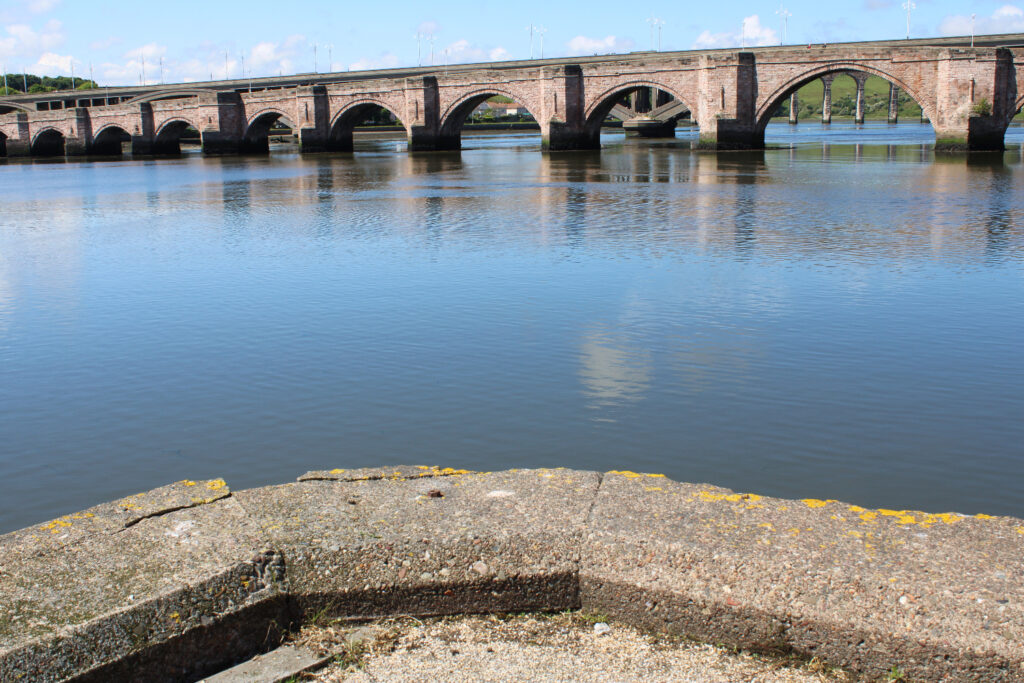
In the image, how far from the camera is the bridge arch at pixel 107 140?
218ft

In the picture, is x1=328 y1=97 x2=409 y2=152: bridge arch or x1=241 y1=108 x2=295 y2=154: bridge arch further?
x1=241 y1=108 x2=295 y2=154: bridge arch

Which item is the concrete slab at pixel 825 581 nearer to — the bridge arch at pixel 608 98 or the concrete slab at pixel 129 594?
the concrete slab at pixel 129 594

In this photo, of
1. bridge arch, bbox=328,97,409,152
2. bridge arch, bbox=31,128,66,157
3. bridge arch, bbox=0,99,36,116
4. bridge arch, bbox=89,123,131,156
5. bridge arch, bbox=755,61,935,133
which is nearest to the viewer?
bridge arch, bbox=755,61,935,133

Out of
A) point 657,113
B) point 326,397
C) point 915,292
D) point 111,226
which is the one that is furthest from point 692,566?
point 657,113

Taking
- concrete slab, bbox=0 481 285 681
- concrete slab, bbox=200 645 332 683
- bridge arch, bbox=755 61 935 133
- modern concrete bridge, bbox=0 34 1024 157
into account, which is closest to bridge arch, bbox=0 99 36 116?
modern concrete bridge, bbox=0 34 1024 157

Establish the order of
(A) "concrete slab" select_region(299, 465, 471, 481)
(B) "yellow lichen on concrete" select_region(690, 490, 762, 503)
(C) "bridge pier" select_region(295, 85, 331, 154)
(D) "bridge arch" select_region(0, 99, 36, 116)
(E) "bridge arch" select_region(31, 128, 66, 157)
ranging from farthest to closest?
(D) "bridge arch" select_region(0, 99, 36, 116) → (E) "bridge arch" select_region(31, 128, 66, 157) → (C) "bridge pier" select_region(295, 85, 331, 154) → (A) "concrete slab" select_region(299, 465, 471, 481) → (B) "yellow lichen on concrete" select_region(690, 490, 762, 503)

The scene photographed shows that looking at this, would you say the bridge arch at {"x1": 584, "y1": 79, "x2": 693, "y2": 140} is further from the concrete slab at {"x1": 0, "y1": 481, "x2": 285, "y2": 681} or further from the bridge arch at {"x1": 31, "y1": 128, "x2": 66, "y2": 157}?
the concrete slab at {"x1": 0, "y1": 481, "x2": 285, "y2": 681}

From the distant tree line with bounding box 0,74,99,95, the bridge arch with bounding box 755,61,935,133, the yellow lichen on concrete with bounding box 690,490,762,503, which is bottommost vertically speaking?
the yellow lichen on concrete with bounding box 690,490,762,503

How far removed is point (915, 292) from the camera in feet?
32.1

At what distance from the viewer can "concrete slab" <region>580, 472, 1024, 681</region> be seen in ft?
7.95

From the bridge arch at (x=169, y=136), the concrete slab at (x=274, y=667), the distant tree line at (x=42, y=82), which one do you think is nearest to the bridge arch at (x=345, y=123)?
the bridge arch at (x=169, y=136)

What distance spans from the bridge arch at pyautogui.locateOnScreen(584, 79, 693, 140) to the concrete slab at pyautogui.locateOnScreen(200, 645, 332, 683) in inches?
1643

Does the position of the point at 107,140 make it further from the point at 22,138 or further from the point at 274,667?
the point at 274,667

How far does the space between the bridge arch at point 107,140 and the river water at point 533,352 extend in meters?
54.7
